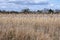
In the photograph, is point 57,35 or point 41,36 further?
point 57,35

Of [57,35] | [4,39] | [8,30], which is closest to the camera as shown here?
[4,39]

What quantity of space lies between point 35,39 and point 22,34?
1.85 feet

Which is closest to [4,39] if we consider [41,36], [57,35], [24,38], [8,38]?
[8,38]

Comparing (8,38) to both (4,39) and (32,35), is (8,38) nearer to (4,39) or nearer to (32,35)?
(4,39)

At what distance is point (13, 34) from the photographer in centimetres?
958

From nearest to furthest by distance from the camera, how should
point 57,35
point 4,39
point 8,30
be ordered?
point 4,39 → point 8,30 → point 57,35

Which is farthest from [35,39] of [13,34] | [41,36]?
[13,34]

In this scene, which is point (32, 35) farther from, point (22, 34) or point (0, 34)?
point (0, 34)

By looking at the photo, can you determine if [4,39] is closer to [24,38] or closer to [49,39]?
[24,38]

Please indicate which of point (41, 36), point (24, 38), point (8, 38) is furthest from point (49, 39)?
point (8, 38)

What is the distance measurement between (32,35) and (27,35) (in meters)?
0.23

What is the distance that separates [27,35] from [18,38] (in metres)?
0.43

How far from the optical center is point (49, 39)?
9.48m

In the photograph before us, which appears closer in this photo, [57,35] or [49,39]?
→ [49,39]
